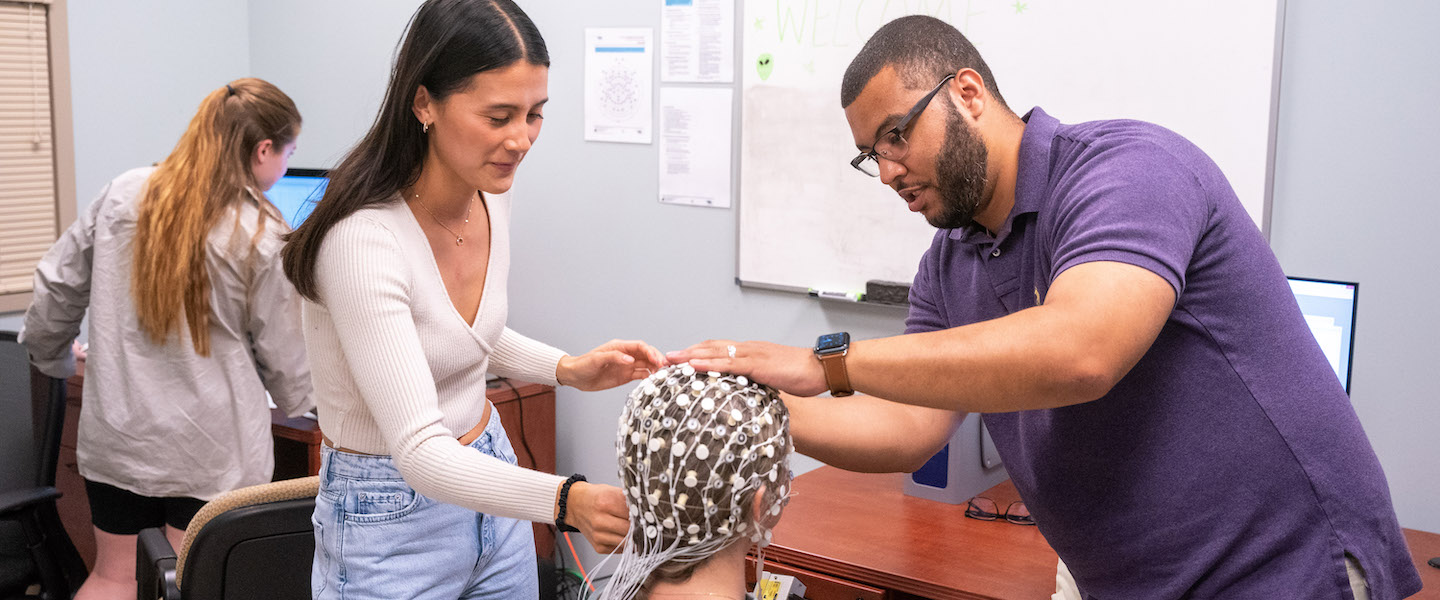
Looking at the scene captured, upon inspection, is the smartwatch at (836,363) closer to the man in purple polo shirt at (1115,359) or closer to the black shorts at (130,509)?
the man in purple polo shirt at (1115,359)

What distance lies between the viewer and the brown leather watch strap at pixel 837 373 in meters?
1.26

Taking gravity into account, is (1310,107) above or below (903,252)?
above

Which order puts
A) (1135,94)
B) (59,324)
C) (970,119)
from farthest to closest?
1. (59,324)
2. (1135,94)
3. (970,119)

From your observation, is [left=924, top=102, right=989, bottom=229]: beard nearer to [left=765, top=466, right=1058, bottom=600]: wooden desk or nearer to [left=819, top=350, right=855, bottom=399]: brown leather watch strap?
[left=819, top=350, right=855, bottom=399]: brown leather watch strap

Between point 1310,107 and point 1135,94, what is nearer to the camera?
point 1310,107

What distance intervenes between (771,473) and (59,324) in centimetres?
231

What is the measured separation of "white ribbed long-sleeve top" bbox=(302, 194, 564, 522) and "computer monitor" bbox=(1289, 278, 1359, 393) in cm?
141

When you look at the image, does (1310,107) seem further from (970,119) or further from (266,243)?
(266,243)

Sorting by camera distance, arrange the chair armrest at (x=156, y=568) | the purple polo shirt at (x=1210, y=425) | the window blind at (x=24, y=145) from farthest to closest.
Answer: the window blind at (x=24, y=145) < the chair armrest at (x=156, y=568) < the purple polo shirt at (x=1210, y=425)

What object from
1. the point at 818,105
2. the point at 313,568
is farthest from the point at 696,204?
the point at 313,568

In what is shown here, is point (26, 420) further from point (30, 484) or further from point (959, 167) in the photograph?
point (959, 167)

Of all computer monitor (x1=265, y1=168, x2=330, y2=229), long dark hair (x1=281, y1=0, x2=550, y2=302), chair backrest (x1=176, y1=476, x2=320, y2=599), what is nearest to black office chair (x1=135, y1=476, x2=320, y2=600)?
chair backrest (x1=176, y1=476, x2=320, y2=599)

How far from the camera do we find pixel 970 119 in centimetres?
154

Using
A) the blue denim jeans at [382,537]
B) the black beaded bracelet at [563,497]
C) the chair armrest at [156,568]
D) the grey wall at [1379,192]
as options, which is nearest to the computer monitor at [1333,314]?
the grey wall at [1379,192]
